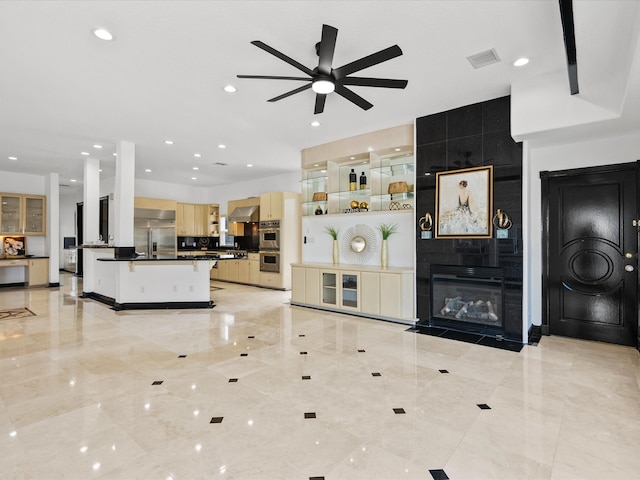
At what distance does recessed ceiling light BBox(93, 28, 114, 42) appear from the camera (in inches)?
120

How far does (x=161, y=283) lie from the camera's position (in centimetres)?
656

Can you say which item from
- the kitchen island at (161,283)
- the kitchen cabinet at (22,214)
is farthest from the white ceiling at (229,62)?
the kitchen cabinet at (22,214)

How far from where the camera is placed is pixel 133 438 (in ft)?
7.57

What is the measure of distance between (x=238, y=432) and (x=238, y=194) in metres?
9.15

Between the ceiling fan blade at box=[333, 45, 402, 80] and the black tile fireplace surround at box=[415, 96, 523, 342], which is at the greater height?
the ceiling fan blade at box=[333, 45, 402, 80]

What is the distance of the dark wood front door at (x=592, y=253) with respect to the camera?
4332 millimetres

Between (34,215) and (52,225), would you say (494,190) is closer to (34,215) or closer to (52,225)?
(52,225)

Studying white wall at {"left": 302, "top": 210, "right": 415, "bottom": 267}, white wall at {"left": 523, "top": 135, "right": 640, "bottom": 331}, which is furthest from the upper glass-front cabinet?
white wall at {"left": 523, "top": 135, "right": 640, "bottom": 331}

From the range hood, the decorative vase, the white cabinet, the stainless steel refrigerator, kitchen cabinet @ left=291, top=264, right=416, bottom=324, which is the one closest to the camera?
kitchen cabinet @ left=291, top=264, right=416, bottom=324

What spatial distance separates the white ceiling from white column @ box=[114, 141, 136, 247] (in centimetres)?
32

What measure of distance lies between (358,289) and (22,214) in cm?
933

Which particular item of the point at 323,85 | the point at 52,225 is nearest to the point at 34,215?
the point at 52,225

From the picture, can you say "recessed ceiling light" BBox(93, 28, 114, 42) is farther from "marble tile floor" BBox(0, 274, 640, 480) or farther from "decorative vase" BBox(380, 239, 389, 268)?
"decorative vase" BBox(380, 239, 389, 268)

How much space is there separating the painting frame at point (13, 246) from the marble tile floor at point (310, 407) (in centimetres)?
594
